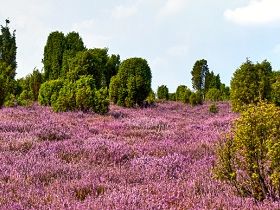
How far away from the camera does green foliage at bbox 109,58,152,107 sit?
29578mm

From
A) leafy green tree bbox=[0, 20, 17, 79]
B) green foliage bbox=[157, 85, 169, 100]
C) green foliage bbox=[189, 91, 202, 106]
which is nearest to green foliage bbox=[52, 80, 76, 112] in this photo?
green foliage bbox=[189, 91, 202, 106]

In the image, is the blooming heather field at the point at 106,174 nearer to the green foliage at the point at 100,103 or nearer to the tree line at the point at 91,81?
the tree line at the point at 91,81

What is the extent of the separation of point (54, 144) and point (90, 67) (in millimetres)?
22248

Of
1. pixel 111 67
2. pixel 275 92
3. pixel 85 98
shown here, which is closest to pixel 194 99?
pixel 111 67

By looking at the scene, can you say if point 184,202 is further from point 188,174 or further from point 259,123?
point 188,174

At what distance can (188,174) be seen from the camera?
696cm

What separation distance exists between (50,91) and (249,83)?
1154 cm

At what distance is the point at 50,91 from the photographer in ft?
87.9

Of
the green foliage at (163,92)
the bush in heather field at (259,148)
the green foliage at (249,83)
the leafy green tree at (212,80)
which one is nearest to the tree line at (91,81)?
the green foliage at (249,83)

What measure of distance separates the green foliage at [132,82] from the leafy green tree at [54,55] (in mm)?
13739

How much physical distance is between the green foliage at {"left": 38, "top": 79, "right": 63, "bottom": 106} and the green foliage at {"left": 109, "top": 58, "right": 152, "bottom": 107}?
498 centimetres

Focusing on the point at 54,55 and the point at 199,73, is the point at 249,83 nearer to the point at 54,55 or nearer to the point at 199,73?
the point at 54,55

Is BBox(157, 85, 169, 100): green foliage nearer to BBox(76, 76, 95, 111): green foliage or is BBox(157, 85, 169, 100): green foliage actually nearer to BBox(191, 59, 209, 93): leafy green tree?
BBox(191, 59, 209, 93): leafy green tree

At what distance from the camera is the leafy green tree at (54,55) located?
43062mm
